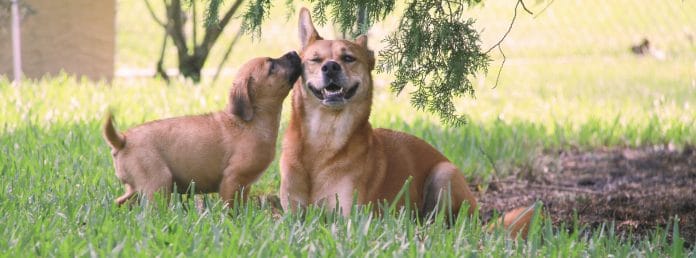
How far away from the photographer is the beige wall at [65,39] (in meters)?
12.4

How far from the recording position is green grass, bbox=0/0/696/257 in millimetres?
4520

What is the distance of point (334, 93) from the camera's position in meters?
5.32

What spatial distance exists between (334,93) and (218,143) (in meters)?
0.60

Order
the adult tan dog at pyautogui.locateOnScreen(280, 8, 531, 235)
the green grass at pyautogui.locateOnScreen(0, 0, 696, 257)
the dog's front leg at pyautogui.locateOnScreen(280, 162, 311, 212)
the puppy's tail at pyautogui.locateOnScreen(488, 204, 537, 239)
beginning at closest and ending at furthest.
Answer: the green grass at pyautogui.locateOnScreen(0, 0, 696, 257) < the puppy's tail at pyautogui.locateOnScreen(488, 204, 537, 239) < the adult tan dog at pyautogui.locateOnScreen(280, 8, 531, 235) < the dog's front leg at pyautogui.locateOnScreen(280, 162, 311, 212)

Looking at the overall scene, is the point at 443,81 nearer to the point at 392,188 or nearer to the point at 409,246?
the point at 392,188

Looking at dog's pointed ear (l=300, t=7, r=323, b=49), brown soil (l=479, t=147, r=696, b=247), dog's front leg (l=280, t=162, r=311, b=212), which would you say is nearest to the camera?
dog's front leg (l=280, t=162, r=311, b=212)

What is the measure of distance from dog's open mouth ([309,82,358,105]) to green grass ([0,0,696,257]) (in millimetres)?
508

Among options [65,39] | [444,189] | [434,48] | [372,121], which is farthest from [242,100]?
[65,39]

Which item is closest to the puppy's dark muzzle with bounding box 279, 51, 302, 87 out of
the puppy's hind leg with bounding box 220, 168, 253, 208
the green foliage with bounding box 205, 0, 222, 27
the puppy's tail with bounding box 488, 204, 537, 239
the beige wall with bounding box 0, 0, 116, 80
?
the green foliage with bounding box 205, 0, 222, 27

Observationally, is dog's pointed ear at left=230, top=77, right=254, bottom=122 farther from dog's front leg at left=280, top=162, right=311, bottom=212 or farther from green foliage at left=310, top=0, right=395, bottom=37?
green foliage at left=310, top=0, right=395, bottom=37

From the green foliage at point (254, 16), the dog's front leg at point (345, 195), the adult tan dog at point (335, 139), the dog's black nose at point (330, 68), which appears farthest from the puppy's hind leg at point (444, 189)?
the green foliage at point (254, 16)

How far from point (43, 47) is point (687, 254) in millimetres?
8975

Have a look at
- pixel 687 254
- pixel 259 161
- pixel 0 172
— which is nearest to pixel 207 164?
pixel 259 161

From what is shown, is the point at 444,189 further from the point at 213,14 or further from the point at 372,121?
the point at 372,121
